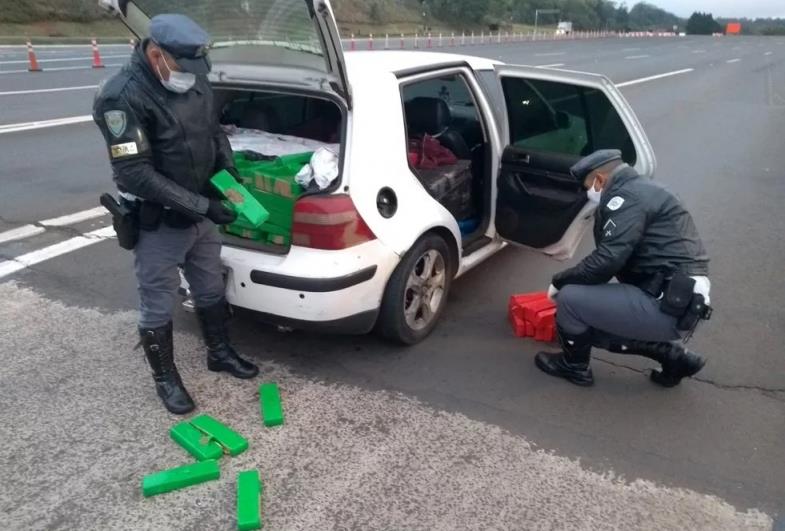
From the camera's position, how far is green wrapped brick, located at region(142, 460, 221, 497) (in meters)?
2.78

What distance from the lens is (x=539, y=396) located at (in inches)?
142

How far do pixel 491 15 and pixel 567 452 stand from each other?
7021 cm

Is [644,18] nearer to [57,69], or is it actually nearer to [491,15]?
[491,15]

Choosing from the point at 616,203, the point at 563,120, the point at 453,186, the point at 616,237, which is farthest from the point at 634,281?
the point at 563,120

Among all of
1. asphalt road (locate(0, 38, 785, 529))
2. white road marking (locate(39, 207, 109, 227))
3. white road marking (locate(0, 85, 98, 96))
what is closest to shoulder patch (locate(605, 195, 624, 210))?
asphalt road (locate(0, 38, 785, 529))

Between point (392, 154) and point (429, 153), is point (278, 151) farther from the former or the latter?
point (429, 153)

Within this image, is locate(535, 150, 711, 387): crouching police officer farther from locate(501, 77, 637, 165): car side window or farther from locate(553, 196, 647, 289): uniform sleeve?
locate(501, 77, 637, 165): car side window

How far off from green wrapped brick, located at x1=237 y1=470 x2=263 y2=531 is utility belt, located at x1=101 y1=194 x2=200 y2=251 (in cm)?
115

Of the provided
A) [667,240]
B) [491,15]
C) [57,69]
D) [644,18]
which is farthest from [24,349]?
[644,18]

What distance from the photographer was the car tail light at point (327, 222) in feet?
11.0

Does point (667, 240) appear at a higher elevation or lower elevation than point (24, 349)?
higher

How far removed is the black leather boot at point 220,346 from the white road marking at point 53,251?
7.18 ft

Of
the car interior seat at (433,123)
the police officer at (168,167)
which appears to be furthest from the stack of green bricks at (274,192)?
the car interior seat at (433,123)

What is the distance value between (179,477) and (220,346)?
3.14ft
